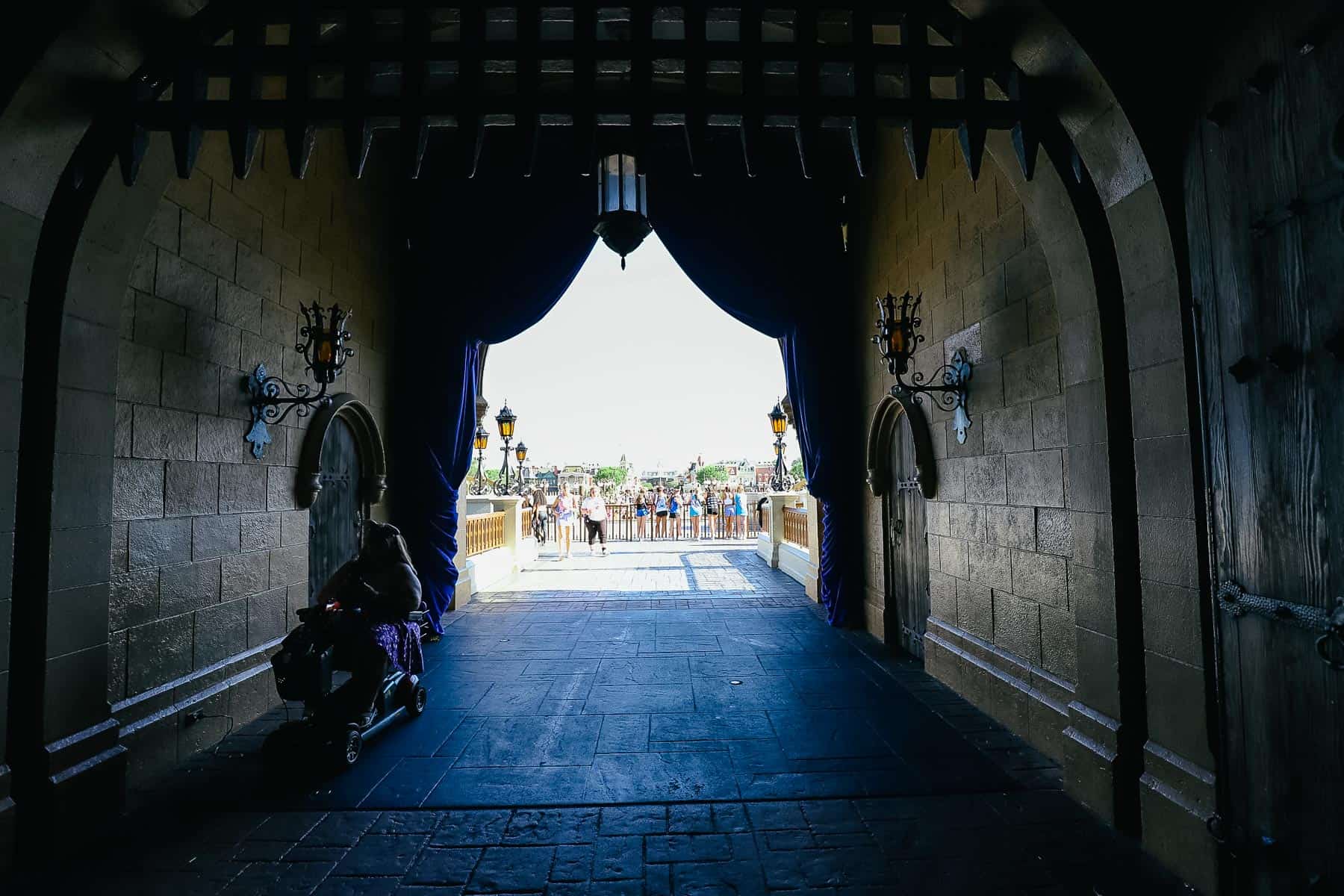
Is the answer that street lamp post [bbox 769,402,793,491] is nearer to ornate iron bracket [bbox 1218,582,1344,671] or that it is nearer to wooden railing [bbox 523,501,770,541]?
wooden railing [bbox 523,501,770,541]

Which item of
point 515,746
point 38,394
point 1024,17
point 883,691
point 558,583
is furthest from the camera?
point 558,583

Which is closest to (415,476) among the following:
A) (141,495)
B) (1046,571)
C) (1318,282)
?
(141,495)

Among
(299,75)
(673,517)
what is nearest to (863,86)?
(299,75)

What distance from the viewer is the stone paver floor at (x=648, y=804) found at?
221 cm

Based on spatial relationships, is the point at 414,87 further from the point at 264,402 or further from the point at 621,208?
the point at 264,402

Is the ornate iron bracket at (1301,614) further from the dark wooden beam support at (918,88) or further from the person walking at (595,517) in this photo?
the person walking at (595,517)

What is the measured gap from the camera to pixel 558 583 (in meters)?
9.23

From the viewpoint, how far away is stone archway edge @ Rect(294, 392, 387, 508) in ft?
14.4

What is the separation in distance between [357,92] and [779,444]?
9875mm

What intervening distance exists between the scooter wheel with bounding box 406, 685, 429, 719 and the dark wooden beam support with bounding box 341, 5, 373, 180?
112 inches

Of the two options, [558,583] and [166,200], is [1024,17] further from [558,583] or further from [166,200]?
[558,583]

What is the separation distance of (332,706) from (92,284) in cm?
209

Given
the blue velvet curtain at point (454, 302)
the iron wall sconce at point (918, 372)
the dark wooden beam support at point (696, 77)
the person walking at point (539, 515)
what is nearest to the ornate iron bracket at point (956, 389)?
the iron wall sconce at point (918, 372)

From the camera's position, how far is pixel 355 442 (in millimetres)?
5320
